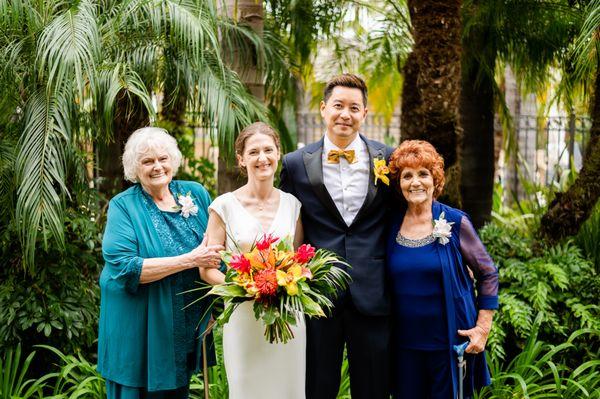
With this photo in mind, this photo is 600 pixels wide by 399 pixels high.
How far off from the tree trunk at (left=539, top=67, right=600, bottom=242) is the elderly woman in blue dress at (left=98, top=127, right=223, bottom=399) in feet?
13.1

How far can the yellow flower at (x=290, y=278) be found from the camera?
3338mm

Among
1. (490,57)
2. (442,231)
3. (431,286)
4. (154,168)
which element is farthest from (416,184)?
(490,57)

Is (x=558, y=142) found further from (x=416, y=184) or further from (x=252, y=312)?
(x=252, y=312)

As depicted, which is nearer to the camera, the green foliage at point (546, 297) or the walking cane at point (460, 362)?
the walking cane at point (460, 362)

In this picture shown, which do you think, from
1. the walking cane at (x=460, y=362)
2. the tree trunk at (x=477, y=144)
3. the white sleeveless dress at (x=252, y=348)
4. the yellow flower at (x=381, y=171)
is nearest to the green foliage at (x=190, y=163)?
the tree trunk at (x=477, y=144)

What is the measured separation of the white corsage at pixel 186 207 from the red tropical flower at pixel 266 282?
0.78 meters

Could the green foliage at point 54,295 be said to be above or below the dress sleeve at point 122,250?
below

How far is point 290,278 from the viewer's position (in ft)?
11.1

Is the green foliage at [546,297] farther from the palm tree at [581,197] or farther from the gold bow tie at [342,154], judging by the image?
the gold bow tie at [342,154]

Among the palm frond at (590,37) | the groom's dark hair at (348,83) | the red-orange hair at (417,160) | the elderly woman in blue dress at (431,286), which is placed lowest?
the elderly woman in blue dress at (431,286)

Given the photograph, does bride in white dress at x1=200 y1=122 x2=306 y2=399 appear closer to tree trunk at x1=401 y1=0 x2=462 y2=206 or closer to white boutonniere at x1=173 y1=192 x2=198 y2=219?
white boutonniere at x1=173 y1=192 x2=198 y2=219

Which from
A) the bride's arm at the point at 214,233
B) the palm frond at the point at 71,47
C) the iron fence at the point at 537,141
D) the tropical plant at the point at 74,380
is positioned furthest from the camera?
the iron fence at the point at 537,141

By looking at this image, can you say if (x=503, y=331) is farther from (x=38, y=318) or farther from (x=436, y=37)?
(x=38, y=318)

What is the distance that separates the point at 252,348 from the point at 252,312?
0.63 ft
